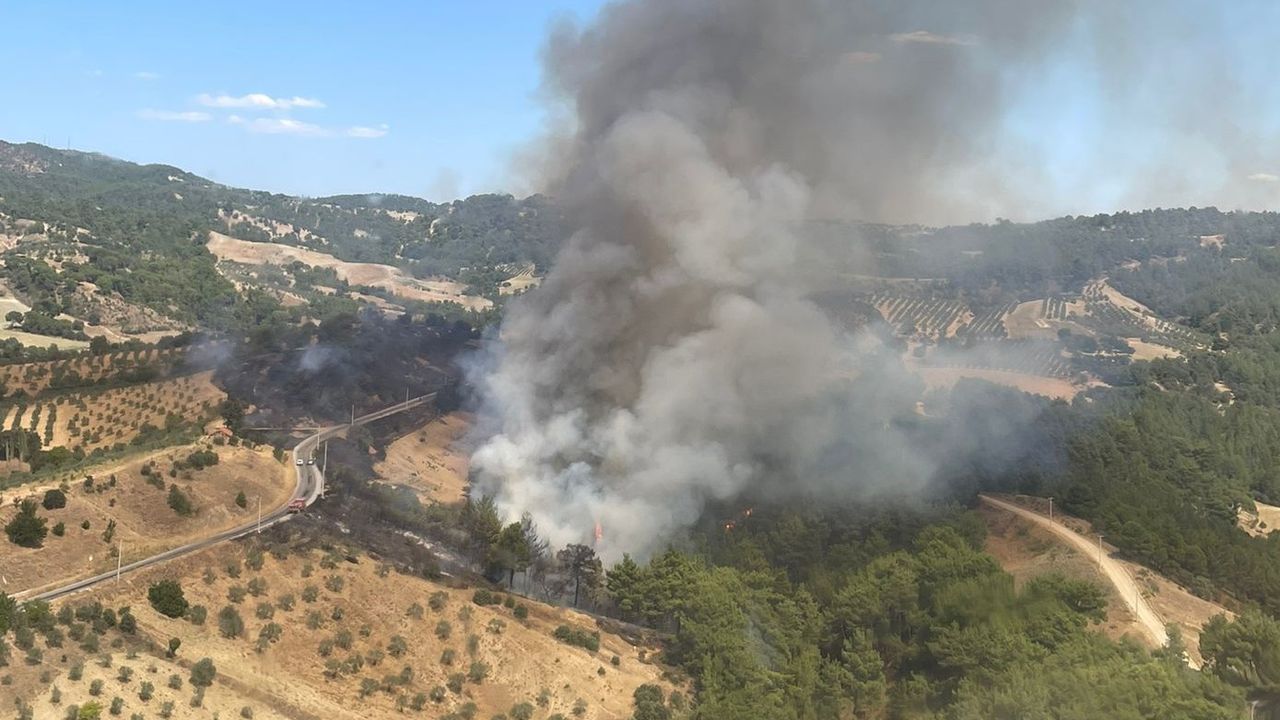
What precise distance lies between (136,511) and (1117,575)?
154 feet

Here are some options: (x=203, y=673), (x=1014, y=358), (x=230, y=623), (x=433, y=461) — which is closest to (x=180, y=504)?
(x=230, y=623)

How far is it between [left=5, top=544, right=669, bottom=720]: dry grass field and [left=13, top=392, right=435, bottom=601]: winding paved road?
1.46 metres

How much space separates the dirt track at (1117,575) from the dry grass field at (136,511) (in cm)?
4127

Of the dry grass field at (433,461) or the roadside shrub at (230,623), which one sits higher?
the roadside shrub at (230,623)

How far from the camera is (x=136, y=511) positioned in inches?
1719

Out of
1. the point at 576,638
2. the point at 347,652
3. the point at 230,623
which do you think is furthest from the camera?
the point at 576,638

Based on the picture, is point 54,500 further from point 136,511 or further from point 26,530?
point 136,511

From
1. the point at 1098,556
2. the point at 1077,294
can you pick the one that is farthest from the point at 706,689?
the point at 1077,294

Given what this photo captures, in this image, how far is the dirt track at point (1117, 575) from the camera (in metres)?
44.0

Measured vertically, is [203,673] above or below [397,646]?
above

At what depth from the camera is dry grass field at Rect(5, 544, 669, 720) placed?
1187 inches

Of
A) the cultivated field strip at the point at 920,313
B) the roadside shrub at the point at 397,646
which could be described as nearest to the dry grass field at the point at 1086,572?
the roadside shrub at the point at 397,646

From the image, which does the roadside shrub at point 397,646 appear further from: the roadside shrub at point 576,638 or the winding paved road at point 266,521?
the winding paved road at point 266,521

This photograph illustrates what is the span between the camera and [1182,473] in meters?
75.5
